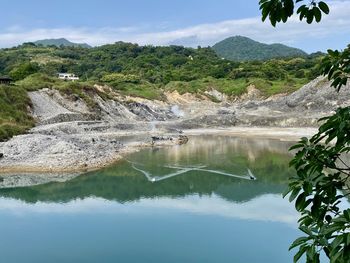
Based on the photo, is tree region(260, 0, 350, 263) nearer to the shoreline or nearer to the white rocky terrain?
the white rocky terrain

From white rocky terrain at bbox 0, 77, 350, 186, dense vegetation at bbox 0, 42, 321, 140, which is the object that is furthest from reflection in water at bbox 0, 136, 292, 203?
dense vegetation at bbox 0, 42, 321, 140

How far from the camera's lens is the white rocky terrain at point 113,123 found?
39000 mm

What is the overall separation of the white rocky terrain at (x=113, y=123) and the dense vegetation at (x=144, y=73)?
3135 millimetres

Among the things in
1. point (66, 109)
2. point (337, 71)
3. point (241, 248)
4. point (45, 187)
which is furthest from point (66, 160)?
point (337, 71)

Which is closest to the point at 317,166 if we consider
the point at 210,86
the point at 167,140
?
the point at 167,140

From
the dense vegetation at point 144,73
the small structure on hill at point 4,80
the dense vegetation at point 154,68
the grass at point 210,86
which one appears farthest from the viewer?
the dense vegetation at point 154,68

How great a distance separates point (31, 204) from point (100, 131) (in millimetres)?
32889

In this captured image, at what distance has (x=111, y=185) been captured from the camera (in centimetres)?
3366

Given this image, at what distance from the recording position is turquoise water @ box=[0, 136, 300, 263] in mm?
19891

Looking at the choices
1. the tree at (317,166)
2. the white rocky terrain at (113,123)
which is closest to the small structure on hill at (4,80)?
the white rocky terrain at (113,123)

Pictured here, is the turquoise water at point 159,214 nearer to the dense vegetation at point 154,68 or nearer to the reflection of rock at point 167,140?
the reflection of rock at point 167,140

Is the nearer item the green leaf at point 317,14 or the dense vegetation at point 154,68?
the green leaf at point 317,14

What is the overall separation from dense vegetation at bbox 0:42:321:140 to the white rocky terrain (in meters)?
3.13

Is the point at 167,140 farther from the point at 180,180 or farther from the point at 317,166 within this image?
the point at 317,166
